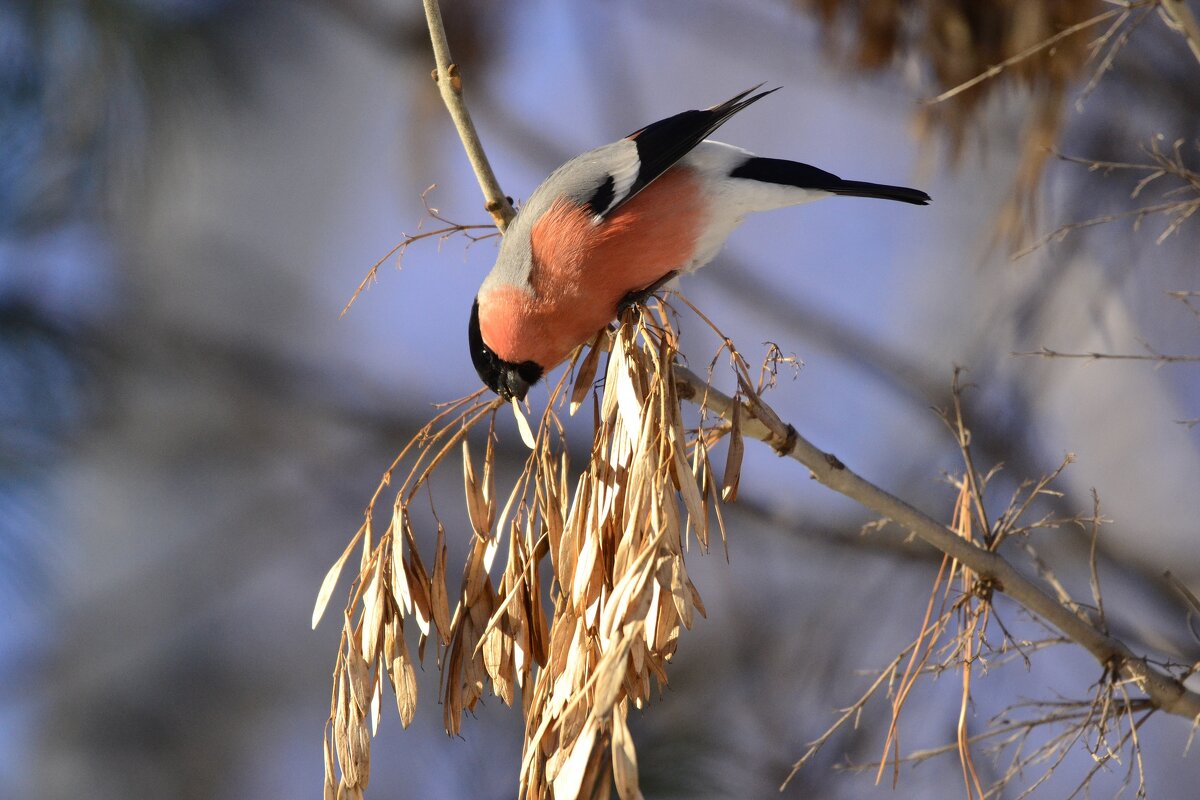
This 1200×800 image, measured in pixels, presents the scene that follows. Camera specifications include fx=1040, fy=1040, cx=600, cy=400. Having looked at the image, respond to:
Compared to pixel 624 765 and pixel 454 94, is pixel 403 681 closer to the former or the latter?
pixel 624 765

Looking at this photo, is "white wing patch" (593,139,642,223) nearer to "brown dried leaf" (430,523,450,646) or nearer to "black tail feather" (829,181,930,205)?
"black tail feather" (829,181,930,205)

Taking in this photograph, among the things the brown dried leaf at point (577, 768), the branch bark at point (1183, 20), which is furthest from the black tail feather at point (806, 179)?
the brown dried leaf at point (577, 768)

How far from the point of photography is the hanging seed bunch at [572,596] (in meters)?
0.47

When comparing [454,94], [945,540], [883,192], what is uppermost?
[454,94]

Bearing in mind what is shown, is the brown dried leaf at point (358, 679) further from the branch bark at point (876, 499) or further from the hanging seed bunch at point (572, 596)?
the branch bark at point (876, 499)

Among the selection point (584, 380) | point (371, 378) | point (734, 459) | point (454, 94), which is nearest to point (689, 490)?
point (734, 459)

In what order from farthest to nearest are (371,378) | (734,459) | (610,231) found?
(371,378) → (610,231) → (734,459)

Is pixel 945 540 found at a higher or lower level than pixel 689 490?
lower

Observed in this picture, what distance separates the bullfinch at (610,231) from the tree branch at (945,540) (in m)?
0.18

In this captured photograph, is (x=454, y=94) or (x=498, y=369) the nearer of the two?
(x=454, y=94)

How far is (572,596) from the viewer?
52 centimetres

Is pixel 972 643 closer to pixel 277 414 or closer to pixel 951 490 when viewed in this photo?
pixel 951 490

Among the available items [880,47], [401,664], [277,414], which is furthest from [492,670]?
[277,414]

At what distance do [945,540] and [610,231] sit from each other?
33 centimetres
